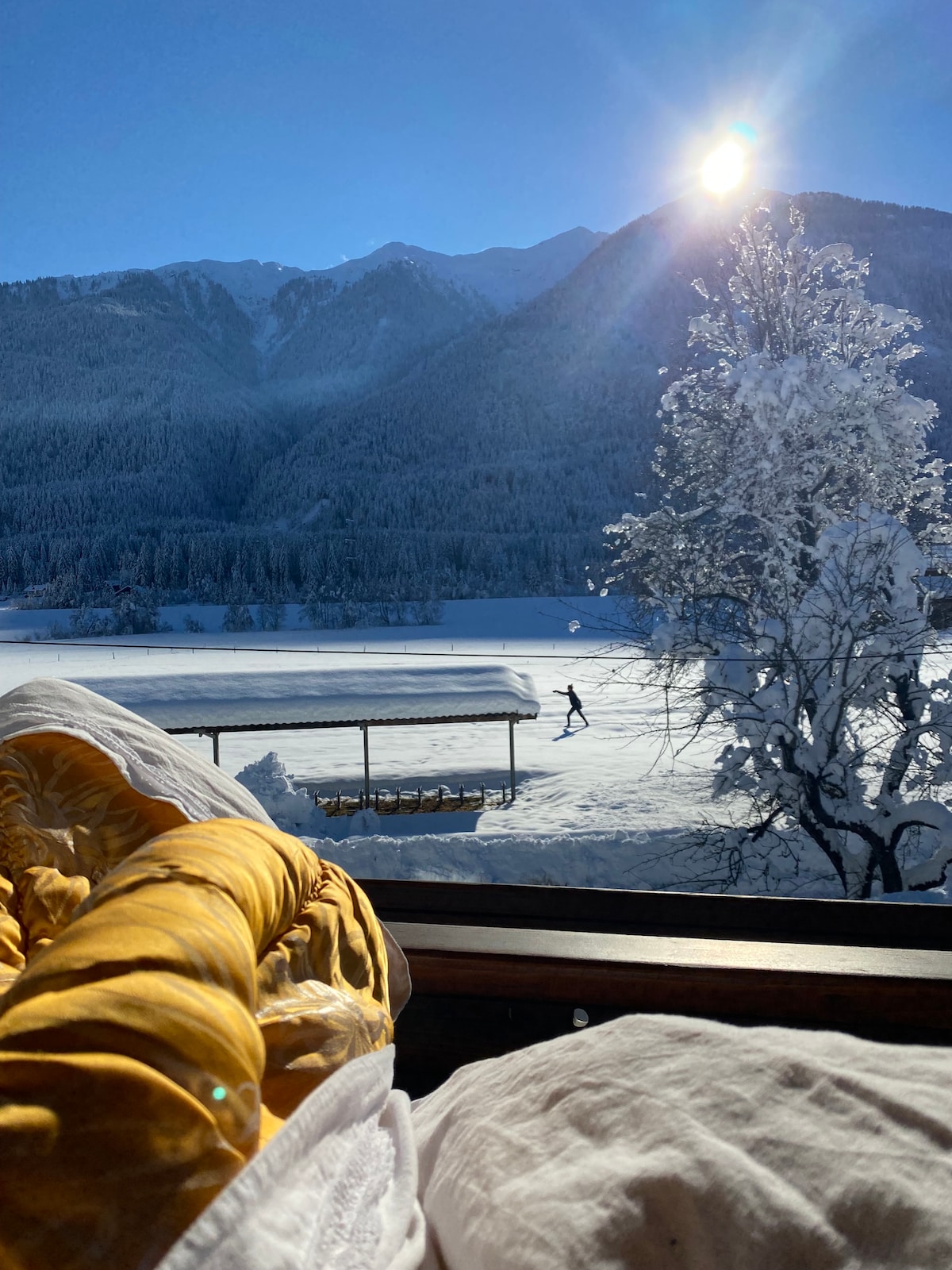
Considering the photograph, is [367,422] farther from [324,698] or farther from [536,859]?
[536,859]

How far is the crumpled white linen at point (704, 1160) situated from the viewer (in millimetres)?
237

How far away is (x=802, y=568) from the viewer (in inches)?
138

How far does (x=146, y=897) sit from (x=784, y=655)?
127 inches

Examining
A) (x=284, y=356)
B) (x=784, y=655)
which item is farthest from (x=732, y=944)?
(x=284, y=356)

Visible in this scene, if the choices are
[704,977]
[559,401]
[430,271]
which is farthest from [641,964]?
[430,271]

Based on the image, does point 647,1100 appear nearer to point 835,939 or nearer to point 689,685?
point 835,939

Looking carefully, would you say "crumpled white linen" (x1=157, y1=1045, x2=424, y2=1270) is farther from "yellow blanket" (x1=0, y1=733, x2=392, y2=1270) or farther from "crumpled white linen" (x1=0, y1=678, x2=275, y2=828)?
"crumpled white linen" (x1=0, y1=678, x2=275, y2=828)

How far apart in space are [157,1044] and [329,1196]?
3.6 inches

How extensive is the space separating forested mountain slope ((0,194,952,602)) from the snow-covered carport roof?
5.41 ft

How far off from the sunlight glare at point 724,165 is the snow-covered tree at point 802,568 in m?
0.56

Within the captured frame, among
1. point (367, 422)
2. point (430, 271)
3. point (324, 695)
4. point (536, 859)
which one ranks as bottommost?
point (536, 859)

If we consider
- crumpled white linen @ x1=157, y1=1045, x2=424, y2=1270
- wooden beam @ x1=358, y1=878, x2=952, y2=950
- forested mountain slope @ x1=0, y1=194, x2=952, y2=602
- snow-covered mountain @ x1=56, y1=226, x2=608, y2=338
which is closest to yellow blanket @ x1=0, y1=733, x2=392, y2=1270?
crumpled white linen @ x1=157, y1=1045, x2=424, y2=1270

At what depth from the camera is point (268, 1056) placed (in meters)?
0.33

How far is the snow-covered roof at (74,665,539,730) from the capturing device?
324 centimetres
